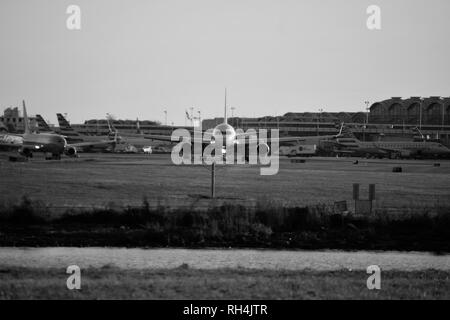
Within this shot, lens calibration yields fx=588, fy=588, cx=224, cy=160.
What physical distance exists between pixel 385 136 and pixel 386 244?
133 m

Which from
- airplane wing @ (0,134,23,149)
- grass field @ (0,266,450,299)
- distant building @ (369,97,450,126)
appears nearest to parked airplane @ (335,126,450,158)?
airplane wing @ (0,134,23,149)

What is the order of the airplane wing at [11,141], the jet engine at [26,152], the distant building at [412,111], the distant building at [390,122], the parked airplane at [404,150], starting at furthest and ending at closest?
1. the distant building at [412,111]
2. the distant building at [390,122]
3. the parked airplane at [404,150]
4. the airplane wing at [11,141]
5. the jet engine at [26,152]

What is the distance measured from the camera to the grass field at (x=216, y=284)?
1208 centimetres

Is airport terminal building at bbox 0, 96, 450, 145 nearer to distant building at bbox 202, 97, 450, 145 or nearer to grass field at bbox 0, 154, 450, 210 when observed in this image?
distant building at bbox 202, 97, 450, 145

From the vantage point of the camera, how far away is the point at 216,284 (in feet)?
43.3

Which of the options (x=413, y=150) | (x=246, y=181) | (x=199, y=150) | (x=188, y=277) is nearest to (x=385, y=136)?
(x=413, y=150)

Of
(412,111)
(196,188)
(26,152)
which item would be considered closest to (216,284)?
(196,188)

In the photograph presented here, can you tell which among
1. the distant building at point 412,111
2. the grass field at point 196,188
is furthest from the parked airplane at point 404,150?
the distant building at point 412,111

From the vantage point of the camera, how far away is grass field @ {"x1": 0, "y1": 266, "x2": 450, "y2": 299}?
12.1m

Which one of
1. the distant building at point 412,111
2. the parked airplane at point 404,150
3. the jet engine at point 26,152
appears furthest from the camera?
the distant building at point 412,111

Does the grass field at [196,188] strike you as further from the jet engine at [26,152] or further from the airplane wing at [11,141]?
the airplane wing at [11,141]

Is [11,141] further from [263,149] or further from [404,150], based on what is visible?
[404,150]
